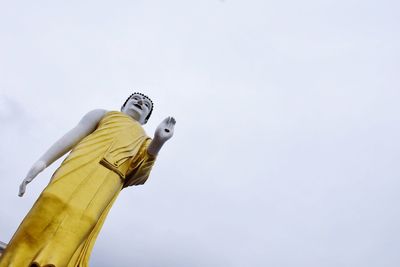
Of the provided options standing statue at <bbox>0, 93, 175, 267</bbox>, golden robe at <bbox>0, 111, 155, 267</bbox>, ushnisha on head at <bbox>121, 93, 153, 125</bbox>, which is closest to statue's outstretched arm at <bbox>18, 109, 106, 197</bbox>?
standing statue at <bbox>0, 93, 175, 267</bbox>

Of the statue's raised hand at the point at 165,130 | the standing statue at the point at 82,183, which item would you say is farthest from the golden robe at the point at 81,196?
the statue's raised hand at the point at 165,130

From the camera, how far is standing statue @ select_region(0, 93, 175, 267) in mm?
3990

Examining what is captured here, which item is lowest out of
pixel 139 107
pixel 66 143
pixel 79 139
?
pixel 66 143

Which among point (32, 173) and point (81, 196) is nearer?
point (81, 196)

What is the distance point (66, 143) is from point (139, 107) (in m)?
1.41

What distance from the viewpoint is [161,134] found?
4.99 metres

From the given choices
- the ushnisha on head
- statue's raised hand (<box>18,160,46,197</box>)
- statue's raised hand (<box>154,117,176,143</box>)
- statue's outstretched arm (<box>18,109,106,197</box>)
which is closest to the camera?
statue's raised hand (<box>18,160,46,197</box>)

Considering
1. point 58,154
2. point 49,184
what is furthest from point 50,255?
point 58,154

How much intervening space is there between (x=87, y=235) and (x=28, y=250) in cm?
64

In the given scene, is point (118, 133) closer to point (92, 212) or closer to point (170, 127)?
point (170, 127)

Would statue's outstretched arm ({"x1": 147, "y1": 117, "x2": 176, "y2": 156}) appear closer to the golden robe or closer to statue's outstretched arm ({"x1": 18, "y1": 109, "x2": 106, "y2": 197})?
the golden robe

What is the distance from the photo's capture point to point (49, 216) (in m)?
4.15

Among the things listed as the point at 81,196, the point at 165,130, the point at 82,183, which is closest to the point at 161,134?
the point at 165,130

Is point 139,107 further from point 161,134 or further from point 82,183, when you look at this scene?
point 82,183
